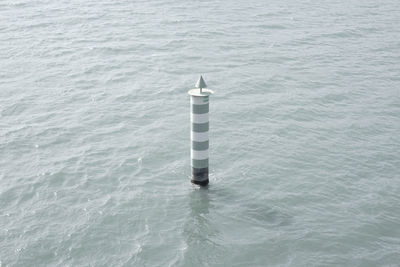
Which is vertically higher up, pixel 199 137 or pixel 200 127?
pixel 200 127

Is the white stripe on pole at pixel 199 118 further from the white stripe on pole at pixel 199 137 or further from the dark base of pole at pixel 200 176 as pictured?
the dark base of pole at pixel 200 176

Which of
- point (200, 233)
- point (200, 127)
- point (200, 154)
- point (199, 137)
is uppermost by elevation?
point (200, 127)

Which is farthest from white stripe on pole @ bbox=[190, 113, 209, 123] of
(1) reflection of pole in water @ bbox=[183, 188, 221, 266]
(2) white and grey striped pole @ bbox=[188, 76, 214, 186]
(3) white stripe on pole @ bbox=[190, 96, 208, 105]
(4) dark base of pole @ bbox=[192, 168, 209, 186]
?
(1) reflection of pole in water @ bbox=[183, 188, 221, 266]

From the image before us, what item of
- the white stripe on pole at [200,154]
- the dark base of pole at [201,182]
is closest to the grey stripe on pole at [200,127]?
the white stripe on pole at [200,154]

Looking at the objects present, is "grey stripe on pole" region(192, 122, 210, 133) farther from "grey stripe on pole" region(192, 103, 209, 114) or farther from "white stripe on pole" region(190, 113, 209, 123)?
"grey stripe on pole" region(192, 103, 209, 114)

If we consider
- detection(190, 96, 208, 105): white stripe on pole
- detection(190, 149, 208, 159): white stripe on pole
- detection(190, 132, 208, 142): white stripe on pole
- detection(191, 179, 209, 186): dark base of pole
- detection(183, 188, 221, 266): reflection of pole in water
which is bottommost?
detection(183, 188, 221, 266): reflection of pole in water

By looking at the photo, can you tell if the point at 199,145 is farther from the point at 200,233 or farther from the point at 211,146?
the point at 211,146

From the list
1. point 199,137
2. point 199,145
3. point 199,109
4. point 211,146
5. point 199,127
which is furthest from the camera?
point 211,146

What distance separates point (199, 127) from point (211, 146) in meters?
4.62

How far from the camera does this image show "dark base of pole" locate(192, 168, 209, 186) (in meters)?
15.8

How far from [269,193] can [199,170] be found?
85.3 inches

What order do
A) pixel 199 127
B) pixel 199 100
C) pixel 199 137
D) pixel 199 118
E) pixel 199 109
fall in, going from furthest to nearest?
pixel 199 137, pixel 199 127, pixel 199 118, pixel 199 109, pixel 199 100

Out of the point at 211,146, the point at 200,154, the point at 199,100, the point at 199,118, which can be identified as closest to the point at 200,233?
the point at 200,154

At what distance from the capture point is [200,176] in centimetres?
1599
